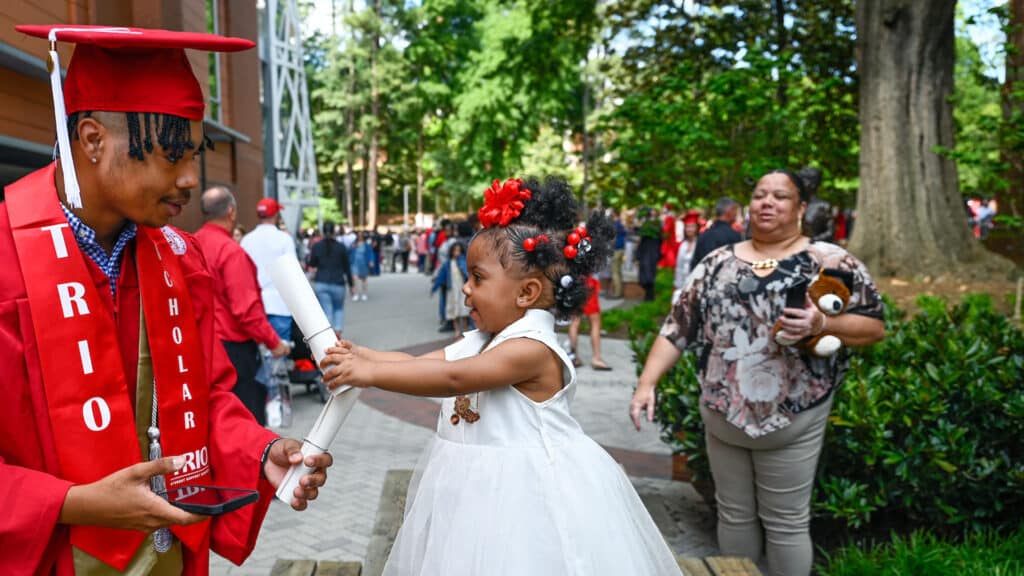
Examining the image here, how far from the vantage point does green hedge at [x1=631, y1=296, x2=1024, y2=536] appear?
3.99 m

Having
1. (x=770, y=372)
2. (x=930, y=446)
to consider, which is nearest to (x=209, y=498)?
(x=770, y=372)

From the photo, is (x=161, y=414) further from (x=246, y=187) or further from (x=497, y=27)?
(x=497, y=27)

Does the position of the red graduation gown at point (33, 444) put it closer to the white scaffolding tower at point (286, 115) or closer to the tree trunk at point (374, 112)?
the white scaffolding tower at point (286, 115)

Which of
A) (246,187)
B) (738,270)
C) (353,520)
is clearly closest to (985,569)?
(738,270)

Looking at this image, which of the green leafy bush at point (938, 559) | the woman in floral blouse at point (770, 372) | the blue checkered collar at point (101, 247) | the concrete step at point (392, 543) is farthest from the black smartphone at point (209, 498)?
the green leafy bush at point (938, 559)

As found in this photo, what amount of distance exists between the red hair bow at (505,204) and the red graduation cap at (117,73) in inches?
35.0

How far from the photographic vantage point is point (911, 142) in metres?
9.95

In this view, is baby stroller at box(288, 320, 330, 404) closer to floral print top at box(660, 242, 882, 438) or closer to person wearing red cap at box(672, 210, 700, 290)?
person wearing red cap at box(672, 210, 700, 290)

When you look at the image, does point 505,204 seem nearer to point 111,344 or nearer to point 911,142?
point 111,344

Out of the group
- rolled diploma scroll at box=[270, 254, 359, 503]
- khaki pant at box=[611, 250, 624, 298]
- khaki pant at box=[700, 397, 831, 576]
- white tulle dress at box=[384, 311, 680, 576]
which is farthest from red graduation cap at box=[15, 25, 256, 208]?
khaki pant at box=[611, 250, 624, 298]

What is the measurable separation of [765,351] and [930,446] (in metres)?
1.34

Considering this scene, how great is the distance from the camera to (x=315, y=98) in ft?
151

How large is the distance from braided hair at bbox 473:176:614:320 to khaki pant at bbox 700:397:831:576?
1.34 m

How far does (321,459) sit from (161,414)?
38cm
